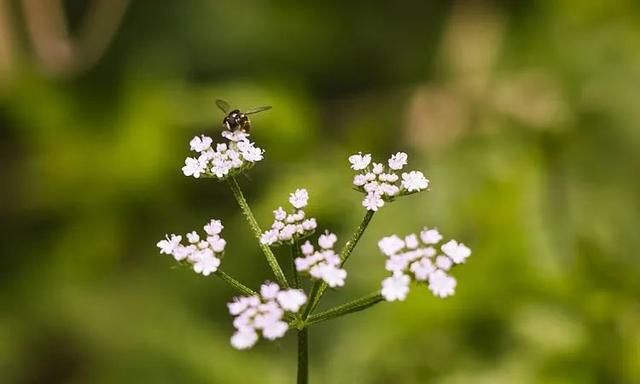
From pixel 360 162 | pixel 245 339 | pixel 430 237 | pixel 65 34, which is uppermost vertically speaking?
pixel 65 34

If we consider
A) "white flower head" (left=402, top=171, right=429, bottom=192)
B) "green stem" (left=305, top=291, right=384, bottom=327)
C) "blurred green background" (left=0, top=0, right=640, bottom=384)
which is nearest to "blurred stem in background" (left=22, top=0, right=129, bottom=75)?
"blurred green background" (left=0, top=0, right=640, bottom=384)

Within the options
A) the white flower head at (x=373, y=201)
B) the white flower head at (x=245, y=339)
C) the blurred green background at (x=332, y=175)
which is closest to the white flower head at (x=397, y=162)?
the white flower head at (x=373, y=201)

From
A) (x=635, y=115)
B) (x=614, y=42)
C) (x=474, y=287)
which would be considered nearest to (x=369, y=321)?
(x=474, y=287)

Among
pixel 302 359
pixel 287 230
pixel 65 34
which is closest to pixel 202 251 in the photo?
pixel 287 230

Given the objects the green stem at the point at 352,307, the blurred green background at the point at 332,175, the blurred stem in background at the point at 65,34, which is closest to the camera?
the green stem at the point at 352,307

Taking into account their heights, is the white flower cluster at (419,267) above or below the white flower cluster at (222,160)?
below

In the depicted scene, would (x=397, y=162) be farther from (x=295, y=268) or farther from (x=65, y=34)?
(x=65, y=34)

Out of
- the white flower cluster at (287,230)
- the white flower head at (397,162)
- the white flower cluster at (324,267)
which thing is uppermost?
the white flower head at (397,162)

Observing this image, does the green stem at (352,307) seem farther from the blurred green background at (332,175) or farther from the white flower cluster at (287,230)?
the blurred green background at (332,175)
